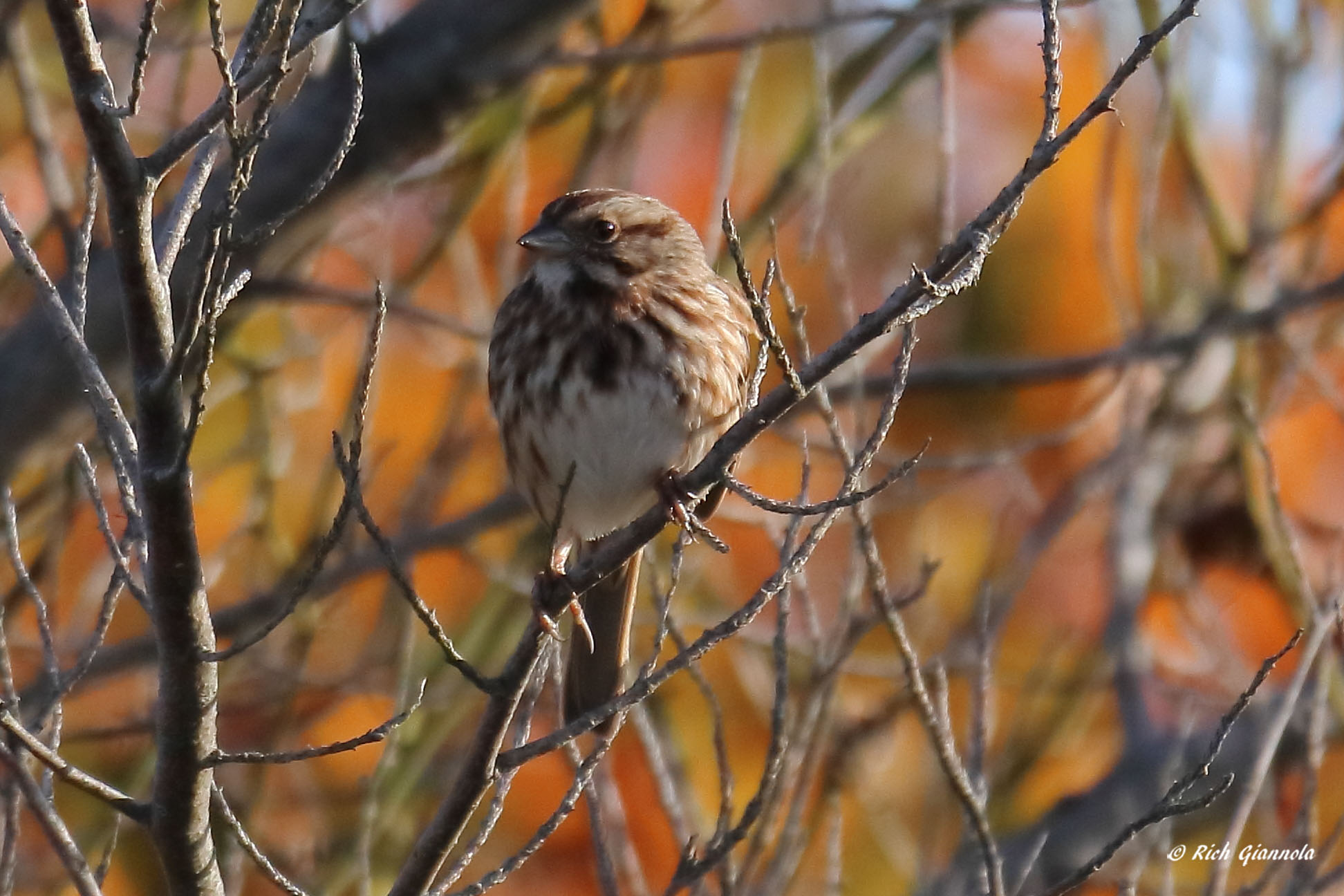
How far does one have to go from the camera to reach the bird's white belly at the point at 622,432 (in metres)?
3.88

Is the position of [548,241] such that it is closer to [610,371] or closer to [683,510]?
[610,371]

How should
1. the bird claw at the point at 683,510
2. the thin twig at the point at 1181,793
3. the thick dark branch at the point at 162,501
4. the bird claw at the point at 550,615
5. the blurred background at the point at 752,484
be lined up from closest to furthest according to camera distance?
the thick dark branch at the point at 162,501
the thin twig at the point at 1181,793
the bird claw at the point at 550,615
the bird claw at the point at 683,510
the blurred background at the point at 752,484

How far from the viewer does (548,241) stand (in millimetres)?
4141

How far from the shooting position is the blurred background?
4480 mm

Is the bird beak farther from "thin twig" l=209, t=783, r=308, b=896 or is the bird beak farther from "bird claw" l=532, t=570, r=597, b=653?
"thin twig" l=209, t=783, r=308, b=896

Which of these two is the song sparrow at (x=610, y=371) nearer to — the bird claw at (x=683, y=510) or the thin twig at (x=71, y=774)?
the bird claw at (x=683, y=510)

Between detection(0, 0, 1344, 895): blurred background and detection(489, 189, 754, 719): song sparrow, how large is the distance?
341 mm

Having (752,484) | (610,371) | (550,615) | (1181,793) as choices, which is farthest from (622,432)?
(752,484)

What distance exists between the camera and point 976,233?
2.29m

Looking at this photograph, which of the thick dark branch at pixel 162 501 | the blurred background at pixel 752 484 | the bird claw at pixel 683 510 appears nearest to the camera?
the thick dark branch at pixel 162 501

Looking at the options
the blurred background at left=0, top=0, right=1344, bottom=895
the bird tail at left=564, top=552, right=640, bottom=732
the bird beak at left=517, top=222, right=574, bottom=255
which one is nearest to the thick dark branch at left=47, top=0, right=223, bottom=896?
the blurred background at left=0, top=0, right=1344, bottom=895

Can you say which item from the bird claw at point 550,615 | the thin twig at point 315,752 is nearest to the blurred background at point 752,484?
the bird claw at point 550,615

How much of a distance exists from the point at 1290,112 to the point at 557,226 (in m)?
2.84

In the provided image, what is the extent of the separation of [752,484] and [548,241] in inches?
108
